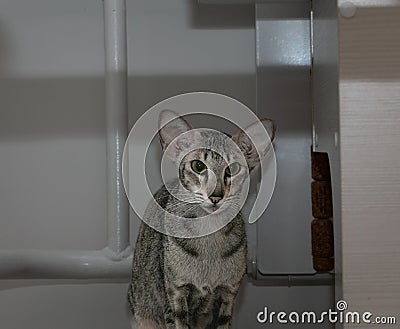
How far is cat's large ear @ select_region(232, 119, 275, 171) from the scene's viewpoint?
882mm

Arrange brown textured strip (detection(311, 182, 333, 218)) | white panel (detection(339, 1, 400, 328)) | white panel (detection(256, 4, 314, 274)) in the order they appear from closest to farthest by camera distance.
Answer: white panel (detection(339, 1, 400, 328)) < brown textured strip (detection(311, 182, 333, 218)) < white panel (detection(256, 4, 314, 274))

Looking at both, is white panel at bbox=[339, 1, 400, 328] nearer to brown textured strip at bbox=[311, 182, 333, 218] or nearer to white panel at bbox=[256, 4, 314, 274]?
brown textured strip at bbox=[311, 182, 333, 218]

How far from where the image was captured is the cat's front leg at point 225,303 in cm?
87

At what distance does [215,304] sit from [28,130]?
60 cm

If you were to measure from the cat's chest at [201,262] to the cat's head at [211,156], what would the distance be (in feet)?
0.16

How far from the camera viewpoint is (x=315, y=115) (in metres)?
1.05

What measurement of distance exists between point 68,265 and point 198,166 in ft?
1.16

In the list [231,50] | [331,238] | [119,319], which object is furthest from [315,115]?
[119,319]

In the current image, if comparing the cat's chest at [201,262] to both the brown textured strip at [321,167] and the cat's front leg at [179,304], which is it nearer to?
the cat's front leg at [179,304]

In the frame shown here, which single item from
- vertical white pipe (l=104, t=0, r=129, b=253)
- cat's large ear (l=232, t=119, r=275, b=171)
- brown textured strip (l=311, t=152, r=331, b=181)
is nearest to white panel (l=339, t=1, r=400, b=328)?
cat's large ear (l=232, t=119, r=275, b=171)

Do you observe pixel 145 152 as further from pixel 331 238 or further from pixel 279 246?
pixel 331 238

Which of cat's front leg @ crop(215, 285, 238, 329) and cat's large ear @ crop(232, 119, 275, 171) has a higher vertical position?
cat's large ear @ crop(232, 119, 275, 171)

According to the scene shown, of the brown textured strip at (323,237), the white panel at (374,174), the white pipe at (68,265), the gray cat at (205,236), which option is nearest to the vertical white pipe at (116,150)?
the white pipe at (68,265)

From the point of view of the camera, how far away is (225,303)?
875 millimetres
